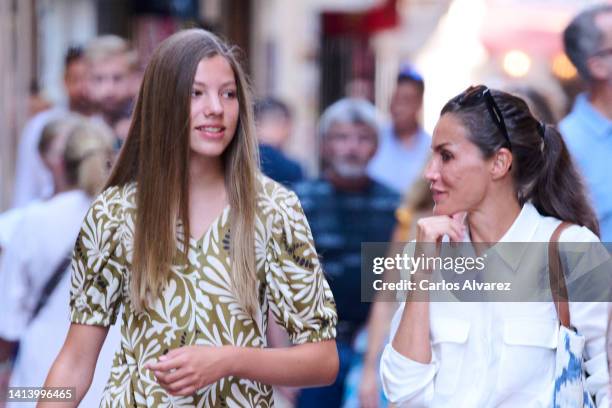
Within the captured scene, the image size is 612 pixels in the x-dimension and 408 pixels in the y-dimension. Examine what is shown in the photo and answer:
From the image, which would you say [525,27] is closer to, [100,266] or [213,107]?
[213,107]

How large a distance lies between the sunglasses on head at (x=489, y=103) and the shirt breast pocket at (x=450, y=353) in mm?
586

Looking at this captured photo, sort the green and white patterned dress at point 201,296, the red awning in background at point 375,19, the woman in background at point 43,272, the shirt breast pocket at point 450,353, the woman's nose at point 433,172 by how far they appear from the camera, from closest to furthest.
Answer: the green and white patterned dress at point 201,296, the shirt breast pocket at point 450,353, the woman's nose at point 433,172, the woman in background at point 43,272, the red awning in background at point 375,19

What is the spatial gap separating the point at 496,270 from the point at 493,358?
0.94ft

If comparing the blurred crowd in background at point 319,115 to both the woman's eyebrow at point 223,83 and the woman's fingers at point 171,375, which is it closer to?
the woman's eyebrow at point 223,83

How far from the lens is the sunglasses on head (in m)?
4.22

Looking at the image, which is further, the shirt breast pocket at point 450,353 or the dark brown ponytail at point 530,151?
the dark brown ponytail at point 530,151

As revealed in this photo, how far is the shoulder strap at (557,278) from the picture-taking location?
4.07 metres

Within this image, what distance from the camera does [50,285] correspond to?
6.07 m

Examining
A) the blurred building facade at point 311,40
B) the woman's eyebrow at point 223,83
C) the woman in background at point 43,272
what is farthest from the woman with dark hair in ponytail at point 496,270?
the blurred building facade at point 311,40

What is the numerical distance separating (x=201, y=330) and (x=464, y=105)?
3.42ft

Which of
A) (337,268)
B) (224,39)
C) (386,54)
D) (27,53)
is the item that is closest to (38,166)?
(337,268)

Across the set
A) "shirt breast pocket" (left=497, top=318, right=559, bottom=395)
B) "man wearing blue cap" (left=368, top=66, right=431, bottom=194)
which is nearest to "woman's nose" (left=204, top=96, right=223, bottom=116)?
"shirt breast pocket" (left=497, top=318, right=559, bottom=395)

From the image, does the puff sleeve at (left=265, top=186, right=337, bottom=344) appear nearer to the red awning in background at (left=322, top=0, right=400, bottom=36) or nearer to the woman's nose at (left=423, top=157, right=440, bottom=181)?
the woman's nose at (left=423, top=157, right=440, bottom=181)

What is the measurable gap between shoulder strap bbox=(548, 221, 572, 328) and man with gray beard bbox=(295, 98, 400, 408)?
3697 millimetres
